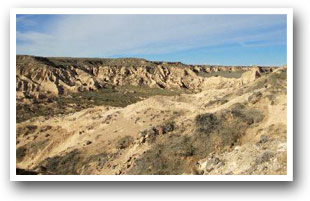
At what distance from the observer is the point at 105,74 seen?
58500mm

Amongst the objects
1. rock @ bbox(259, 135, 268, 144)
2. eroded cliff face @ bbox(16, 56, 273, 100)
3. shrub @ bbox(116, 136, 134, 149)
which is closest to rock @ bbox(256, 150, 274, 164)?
rock @ bbox(259, 135, 268, 144)

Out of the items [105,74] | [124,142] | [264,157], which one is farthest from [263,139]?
[105,74]

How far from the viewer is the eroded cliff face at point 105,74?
Result: 149 feet

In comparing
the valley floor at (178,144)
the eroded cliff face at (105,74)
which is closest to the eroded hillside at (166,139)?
the valley floor at (178,144)

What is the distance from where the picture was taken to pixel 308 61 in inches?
352

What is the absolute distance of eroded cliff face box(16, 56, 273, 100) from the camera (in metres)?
45.5

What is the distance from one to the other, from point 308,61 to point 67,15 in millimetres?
6322

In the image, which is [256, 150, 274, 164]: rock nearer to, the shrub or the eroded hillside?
the eroded hillside

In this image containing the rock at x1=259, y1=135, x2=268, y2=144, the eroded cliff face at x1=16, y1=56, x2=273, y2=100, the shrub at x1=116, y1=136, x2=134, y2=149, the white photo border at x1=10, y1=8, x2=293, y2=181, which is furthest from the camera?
the eroded cliff face at x1=16, y1=56, x2=273, y2=100

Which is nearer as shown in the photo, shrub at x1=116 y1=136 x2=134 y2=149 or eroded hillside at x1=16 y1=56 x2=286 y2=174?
eroded hillside at x1=16 y1=56 x2=286 y2=174

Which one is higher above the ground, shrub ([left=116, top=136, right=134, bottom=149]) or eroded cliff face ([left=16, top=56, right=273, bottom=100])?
eroded cliff face ([left=16, top=56, right=273, bottom=100])

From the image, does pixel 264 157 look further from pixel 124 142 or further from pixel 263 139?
pixel 124 142

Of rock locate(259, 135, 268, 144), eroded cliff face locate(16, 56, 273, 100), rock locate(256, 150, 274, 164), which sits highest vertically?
eroded cliff face locate(16, 56, 273, 100)
